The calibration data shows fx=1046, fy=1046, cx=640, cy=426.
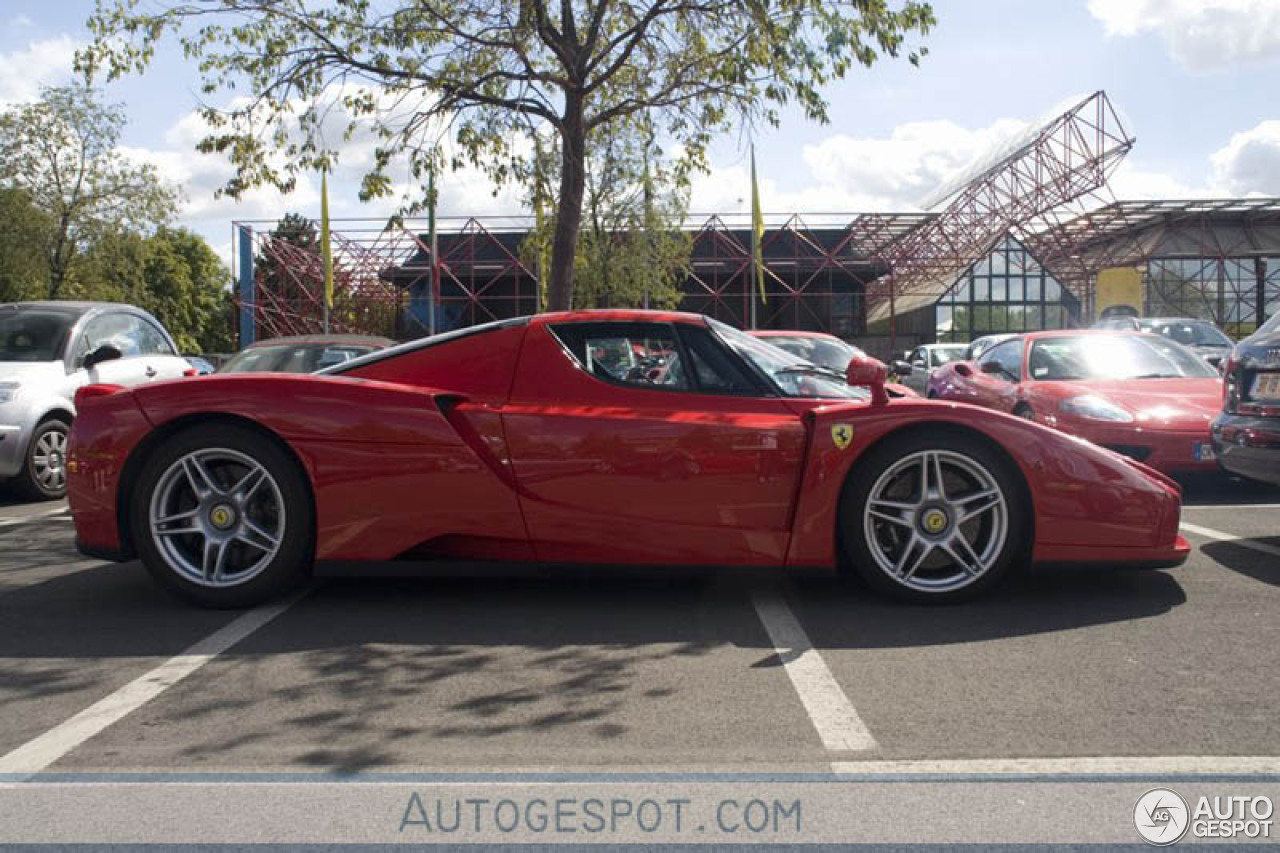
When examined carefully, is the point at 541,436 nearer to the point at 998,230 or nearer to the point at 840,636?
the point at 840,636

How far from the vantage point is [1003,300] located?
38312mm

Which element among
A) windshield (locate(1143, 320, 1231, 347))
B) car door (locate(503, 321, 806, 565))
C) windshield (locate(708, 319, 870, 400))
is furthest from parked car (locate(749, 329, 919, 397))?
windshield (locate(1143, 320, 1231, 347))

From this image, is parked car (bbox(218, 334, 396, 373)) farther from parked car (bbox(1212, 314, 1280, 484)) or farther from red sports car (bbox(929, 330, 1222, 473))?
parked car (bbox(1212, 314, 1280, 484))

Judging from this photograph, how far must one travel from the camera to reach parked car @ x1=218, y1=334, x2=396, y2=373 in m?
9.29

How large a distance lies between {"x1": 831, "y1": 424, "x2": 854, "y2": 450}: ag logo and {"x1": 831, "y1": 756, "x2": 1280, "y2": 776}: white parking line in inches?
68.2

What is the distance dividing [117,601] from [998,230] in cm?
3654

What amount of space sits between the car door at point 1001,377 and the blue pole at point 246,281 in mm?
28086

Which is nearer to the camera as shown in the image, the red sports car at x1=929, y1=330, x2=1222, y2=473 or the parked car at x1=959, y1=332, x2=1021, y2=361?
the red sports car at x1=929, y1=330, x2=1222, y2=473

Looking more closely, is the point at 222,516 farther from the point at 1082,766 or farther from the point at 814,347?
the point at 814,347

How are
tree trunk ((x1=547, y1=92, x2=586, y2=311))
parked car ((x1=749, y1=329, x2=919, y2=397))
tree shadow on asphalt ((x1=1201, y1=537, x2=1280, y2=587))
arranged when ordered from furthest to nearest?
parked car ((x1=749, y1=329, x2=919, y2=397)), tree trunk ((x1=547, y1=92, x2=586, y2=311)), tree shadow on asphalt ((x1=1201, y1=537, x2=1280, y2=587))

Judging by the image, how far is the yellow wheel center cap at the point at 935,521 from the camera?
14.2 ft

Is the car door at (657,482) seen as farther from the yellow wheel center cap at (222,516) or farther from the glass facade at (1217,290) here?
the glass facade at (1217,290)

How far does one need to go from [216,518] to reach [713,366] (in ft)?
7.16

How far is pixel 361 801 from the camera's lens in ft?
8.25
